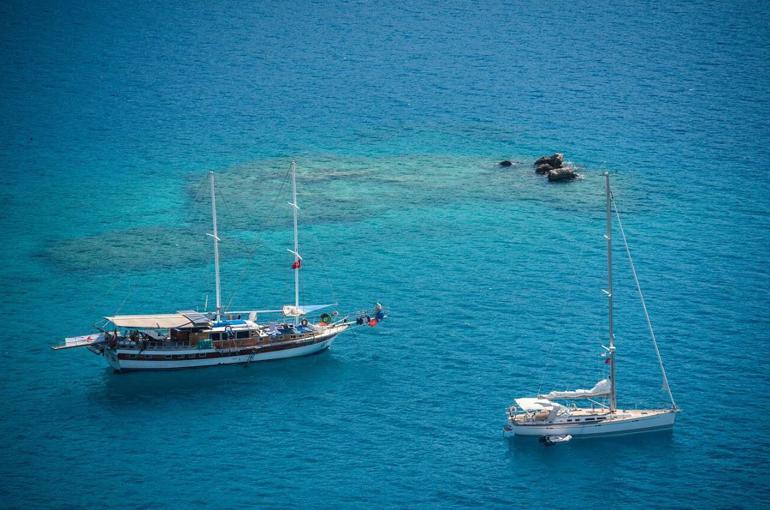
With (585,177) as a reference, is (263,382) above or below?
below

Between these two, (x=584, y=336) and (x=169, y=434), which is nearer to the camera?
(x=169, y=434)

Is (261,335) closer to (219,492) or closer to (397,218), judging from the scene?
(219,492)

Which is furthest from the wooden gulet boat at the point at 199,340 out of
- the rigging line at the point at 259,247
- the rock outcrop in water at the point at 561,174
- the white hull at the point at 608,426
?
the rock outcrop in water at the point at 561,174

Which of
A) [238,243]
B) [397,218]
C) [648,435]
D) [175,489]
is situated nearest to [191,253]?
[238,243]

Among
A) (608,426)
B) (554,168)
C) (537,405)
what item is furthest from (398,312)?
(554,168)

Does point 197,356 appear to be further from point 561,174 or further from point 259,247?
point 561,174

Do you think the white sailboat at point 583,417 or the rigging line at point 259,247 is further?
the rigging line at point 259,247

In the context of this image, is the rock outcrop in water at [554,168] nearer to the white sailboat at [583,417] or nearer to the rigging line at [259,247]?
the rigging line at [259,247]
